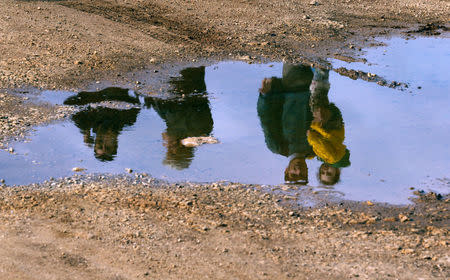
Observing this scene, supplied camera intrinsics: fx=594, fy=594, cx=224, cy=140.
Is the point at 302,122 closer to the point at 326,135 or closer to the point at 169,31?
the point at 326,135

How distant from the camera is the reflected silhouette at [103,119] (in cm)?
589

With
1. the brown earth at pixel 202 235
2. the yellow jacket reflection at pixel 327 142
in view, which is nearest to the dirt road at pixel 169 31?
the yellow jacket reflection at pixel 327 142

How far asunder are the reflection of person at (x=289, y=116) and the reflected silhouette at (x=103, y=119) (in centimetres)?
151

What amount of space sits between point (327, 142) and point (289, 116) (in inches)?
28.5

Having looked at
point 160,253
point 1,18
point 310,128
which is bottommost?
point 160,253

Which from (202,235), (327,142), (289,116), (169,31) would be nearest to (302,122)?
(289,116)

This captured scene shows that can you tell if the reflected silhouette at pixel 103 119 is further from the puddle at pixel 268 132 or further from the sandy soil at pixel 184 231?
the sandy soil at pixel 184 231

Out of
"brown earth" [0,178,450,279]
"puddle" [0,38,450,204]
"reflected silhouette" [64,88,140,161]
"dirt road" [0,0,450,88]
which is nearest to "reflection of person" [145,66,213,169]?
"puddle" [0,38,450,204]

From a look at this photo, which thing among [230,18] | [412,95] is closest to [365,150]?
[412,95]

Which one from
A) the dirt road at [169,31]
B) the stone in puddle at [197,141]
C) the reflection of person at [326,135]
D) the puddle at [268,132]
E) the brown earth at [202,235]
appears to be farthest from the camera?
the dirt road at [169,31]

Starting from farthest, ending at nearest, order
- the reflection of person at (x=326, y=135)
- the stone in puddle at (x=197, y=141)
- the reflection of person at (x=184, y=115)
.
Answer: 1. the stone in puddle at (x=197, y=141)
2. the reflection of person at (x=184, y=115)
3. the reflection of person at (x=326, y=135)

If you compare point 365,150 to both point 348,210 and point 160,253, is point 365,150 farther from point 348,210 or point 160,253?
point 160,253

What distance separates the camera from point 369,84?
25.0ft

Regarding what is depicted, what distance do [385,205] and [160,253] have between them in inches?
78.5
